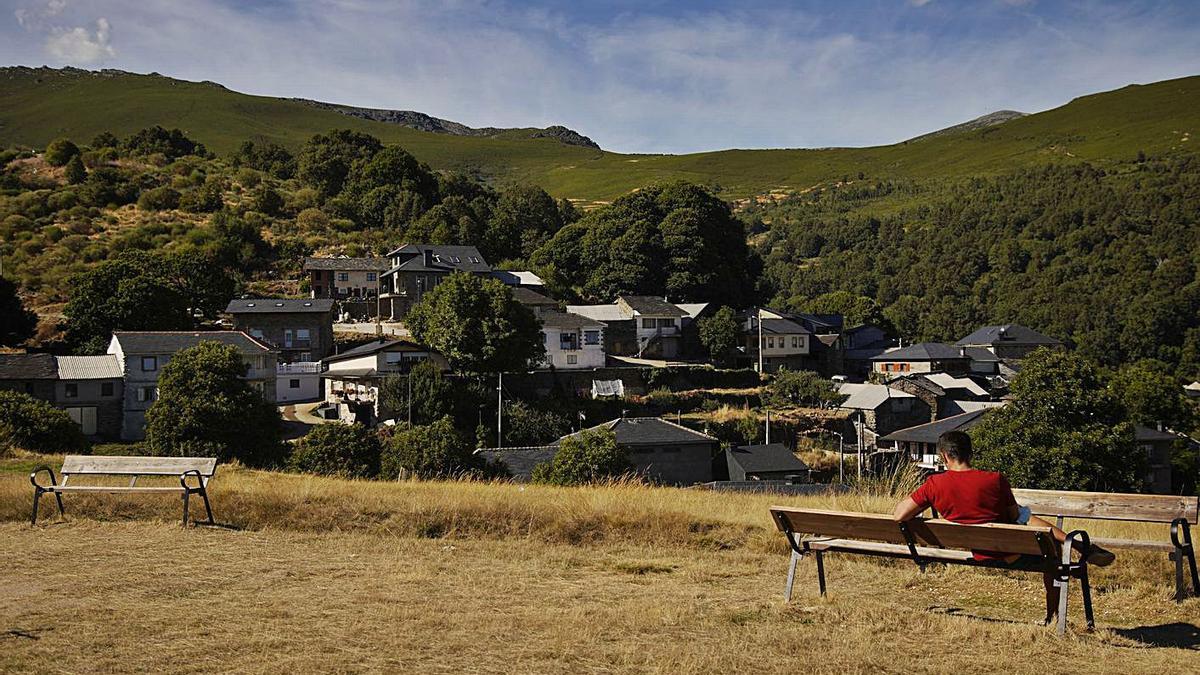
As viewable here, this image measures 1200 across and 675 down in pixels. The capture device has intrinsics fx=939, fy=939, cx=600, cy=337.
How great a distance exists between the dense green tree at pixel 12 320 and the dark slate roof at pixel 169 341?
9804mm

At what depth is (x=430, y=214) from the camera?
82.6 metres

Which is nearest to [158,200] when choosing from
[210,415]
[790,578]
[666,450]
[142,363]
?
[142,363]

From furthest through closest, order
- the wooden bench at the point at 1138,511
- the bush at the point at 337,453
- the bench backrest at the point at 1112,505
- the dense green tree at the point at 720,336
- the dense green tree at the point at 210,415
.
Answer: the dense green tree at the point at 720,336 < the bush at the point at 337,453 < the dense green tree at the point at 210,415 < the bench backrest at the point at 1112,505 < the wooden bench at the point at 1138,511

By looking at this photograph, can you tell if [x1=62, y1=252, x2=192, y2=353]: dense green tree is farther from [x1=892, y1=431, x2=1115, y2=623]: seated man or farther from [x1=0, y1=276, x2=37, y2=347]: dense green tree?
[x1=892, y1=431, x2=1115, y2=623]: seated man

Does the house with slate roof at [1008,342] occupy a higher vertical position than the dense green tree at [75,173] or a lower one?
lower

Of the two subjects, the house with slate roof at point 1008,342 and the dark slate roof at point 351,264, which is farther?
the house with slate roof at point 1008,342

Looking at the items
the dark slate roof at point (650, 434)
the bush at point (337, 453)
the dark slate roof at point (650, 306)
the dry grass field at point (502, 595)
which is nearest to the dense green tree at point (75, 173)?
the dark slate roof at point (650, 306)

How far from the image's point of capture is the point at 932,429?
50.2 metres

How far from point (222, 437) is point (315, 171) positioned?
239 ft

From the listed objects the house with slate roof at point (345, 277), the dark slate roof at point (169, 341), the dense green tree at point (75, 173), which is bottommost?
the dark slate roof at point (169, 341)

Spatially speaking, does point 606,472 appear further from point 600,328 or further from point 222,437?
point 600,328

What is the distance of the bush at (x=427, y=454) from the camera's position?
3556 cm

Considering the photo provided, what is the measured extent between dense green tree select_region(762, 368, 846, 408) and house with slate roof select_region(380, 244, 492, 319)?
22744 millimetres

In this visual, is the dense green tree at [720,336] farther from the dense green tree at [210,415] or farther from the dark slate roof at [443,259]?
the dense green tree at [210,415]
